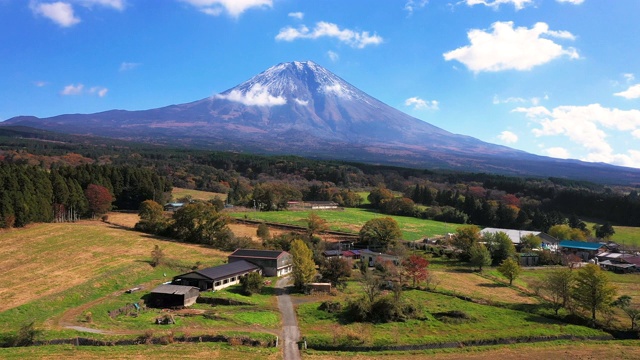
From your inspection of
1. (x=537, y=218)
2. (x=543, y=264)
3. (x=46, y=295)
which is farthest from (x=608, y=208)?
(x=46, y=295)

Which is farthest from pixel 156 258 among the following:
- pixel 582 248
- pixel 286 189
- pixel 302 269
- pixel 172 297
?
pixel 286 189

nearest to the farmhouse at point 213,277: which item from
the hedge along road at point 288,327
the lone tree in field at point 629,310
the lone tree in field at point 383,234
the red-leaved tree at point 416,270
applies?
the hedge along road at point 288,327

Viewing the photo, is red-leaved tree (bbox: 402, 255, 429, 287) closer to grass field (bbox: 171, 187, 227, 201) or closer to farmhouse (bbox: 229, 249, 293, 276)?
farmhouse (bbox: 229, 249, 293, 276)

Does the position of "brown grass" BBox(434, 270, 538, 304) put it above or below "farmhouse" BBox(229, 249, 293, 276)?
below

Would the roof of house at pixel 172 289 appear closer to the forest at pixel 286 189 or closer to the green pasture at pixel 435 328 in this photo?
the green pasture at pixel 435 328

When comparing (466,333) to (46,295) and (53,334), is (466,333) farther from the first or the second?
(46,295)

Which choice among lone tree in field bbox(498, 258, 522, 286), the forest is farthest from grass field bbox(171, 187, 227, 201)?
lone tree in field bbox(498, 258, 522, 286)
